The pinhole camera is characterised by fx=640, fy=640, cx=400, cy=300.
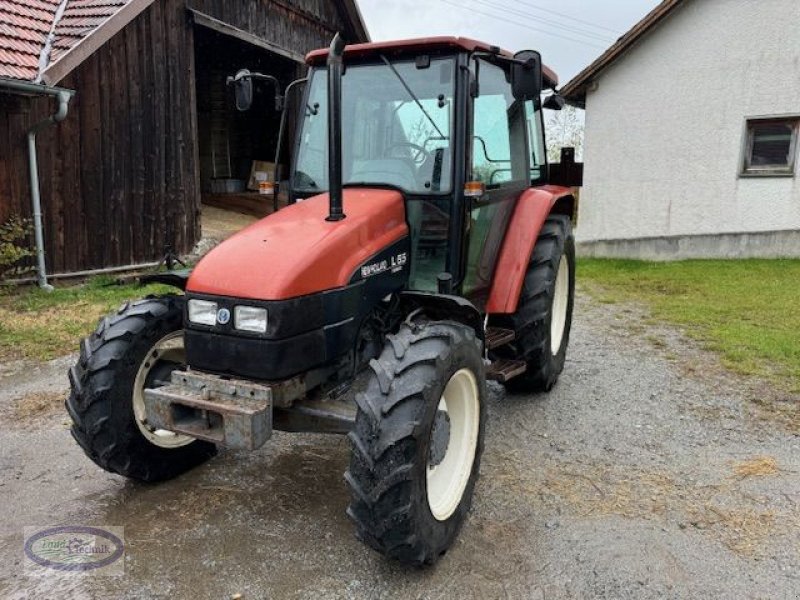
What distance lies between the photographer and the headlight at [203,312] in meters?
2.62

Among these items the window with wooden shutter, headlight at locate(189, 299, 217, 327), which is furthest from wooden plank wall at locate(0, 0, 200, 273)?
the window with wooden shutter

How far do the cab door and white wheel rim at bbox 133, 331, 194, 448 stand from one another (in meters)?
1.52

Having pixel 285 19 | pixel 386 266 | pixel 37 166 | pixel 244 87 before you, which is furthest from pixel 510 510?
pixel 285 19

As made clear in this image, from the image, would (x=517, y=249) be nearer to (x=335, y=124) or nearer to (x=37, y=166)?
(x=335, y=124)

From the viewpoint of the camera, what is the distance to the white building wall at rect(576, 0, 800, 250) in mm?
9500

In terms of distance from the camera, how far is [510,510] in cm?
301

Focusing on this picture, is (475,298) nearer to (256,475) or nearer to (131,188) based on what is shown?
(256,475)

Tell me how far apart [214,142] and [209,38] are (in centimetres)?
340

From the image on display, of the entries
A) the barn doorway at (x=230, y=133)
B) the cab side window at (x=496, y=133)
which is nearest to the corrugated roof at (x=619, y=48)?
the barn doorway at (x=230, y=133)

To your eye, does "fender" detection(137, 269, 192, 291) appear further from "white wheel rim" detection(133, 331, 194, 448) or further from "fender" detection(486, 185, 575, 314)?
"fender" detection(486, 185, 575, 314)

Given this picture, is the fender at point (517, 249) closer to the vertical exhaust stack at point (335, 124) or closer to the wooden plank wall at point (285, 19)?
the vertical exhaust stack at point (335, 124)

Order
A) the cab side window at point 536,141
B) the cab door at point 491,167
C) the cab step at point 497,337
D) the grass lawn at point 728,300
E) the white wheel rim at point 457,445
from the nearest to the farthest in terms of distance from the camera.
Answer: the white wheel rim at point 457,445 < the cab door at point 491,167 < the cab step at point 497,337 < the cab side window at point 536,141 < the grass lawn at point 728,300

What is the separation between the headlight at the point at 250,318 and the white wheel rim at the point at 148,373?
732 millimetres

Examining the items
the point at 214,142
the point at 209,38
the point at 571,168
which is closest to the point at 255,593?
the point at 571,168
